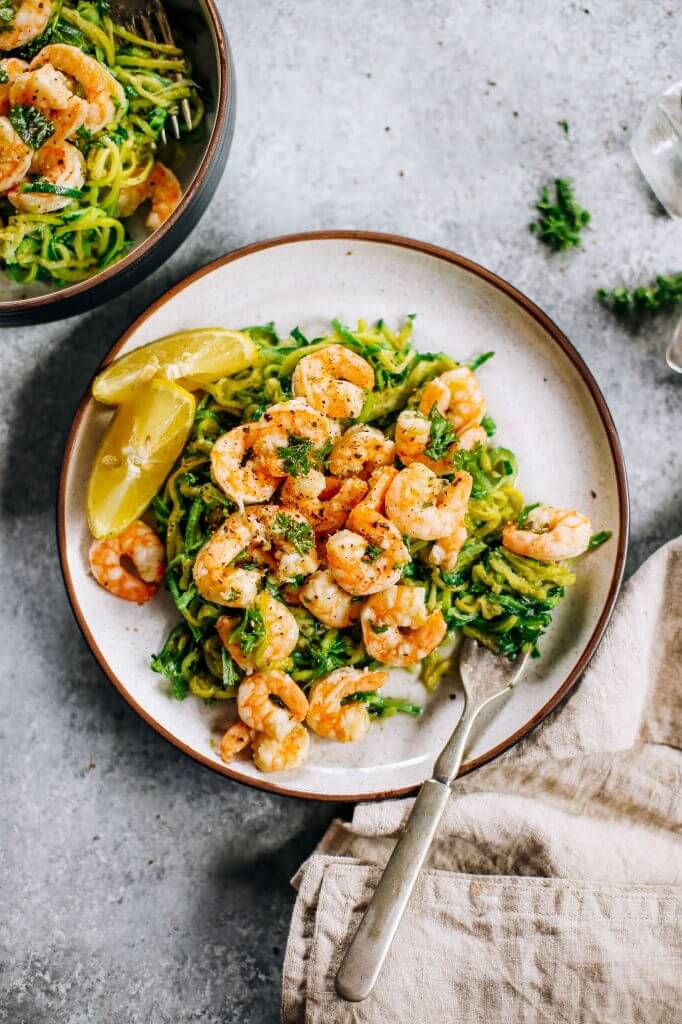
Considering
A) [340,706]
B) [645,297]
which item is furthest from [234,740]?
[645,297]

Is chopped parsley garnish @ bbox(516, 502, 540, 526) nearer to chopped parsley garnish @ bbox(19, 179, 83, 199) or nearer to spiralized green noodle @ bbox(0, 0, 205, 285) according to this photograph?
spiralized green noodle @ bbox(0, 0, 205, 285)

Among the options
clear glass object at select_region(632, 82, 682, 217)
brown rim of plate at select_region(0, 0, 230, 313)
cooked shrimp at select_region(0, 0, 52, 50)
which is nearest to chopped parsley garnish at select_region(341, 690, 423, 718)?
brown rim of plate at select_region(0, 0, 230, 313)

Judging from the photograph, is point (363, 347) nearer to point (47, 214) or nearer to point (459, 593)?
point (459, 593)

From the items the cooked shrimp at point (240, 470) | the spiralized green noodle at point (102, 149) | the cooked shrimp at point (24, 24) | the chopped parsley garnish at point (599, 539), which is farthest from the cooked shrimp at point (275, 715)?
the cooked shrimp at point (24, 24)

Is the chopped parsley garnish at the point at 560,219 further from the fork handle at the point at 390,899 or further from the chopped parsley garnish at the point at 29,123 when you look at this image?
the fork handle at the point at 390,899

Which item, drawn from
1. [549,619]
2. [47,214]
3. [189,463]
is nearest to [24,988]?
[189,463]

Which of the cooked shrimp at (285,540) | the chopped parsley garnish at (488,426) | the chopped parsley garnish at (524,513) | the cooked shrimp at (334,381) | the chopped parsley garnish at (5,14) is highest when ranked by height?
the chopped parsley garnish at (5,14)
